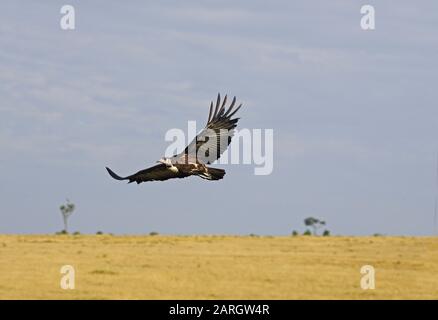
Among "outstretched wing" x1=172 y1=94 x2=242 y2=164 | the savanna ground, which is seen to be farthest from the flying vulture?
the savanna ground

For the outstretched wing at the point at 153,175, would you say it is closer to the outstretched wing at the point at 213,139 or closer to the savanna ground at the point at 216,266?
the outstretched wing at the point at 213,139

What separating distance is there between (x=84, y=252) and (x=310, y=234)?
13.3 m

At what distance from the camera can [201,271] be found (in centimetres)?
4175

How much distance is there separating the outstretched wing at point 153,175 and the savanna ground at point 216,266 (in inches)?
488

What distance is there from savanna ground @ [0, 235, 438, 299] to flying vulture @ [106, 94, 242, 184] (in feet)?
41.1

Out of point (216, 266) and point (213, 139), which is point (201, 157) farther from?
point (216, 266)

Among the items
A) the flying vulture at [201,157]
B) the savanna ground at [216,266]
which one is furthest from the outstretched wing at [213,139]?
the savanna ground at [216,266]

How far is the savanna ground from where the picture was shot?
3822 centimetres

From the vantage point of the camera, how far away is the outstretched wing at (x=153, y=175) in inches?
949

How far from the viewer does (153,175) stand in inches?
965

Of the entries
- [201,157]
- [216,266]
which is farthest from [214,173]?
[216,266]
